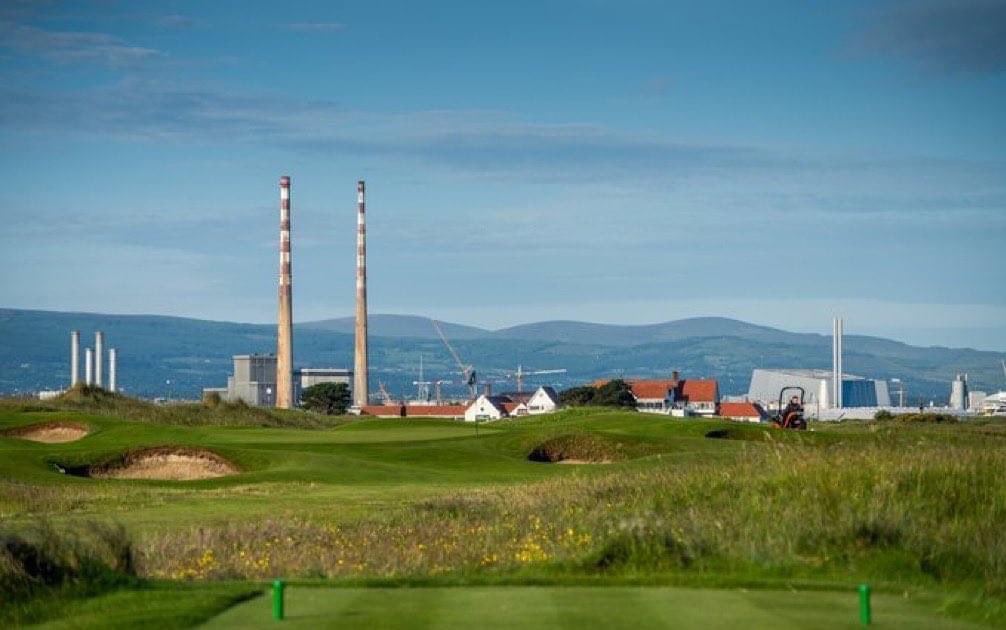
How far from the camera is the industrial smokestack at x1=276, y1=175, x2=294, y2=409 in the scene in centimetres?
10762

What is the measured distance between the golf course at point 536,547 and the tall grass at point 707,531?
0.16ft

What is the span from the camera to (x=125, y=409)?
6750cm

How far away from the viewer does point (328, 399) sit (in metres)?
142

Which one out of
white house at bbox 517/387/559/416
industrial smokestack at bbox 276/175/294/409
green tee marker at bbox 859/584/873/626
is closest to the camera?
green tee marker at bbox 859/584/873/626

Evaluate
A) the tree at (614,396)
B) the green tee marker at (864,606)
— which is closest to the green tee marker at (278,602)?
the green tee marker at (864,606)

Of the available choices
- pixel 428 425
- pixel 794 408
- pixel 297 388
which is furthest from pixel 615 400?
pixel 794 408

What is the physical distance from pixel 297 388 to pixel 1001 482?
169475 millimetres

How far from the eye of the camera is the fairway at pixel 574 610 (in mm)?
12250

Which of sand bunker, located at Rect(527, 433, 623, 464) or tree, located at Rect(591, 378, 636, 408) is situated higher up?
tree, located at Rect(591, 378, 636, 408)

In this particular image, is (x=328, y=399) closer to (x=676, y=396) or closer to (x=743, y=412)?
(x=743, y=412)

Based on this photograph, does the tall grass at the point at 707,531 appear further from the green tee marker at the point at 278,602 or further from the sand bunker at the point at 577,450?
the sand bunker at the point at 577,450

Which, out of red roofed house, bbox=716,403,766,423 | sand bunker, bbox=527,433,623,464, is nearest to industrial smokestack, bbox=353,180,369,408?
red roofed house, bbox=716,403,766,423

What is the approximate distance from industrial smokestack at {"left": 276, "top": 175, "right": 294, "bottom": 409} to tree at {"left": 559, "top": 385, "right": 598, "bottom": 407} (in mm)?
39072

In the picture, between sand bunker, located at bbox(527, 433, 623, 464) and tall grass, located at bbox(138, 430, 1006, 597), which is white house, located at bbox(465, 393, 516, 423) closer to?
sand bunker, located at bbox(527, 433, 623, 464)
